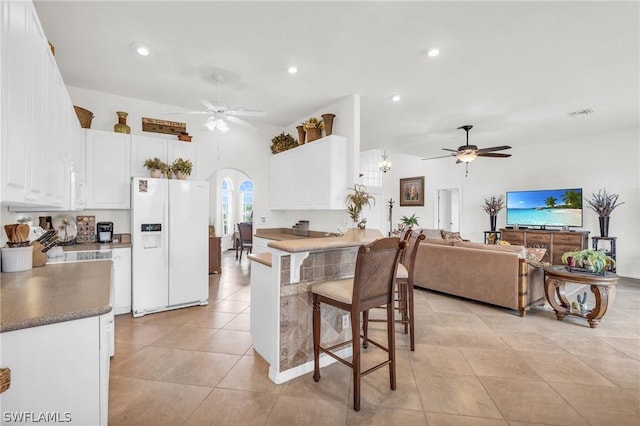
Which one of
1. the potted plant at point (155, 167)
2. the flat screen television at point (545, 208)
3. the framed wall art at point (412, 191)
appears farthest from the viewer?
the framed wall art at point (412, 191)

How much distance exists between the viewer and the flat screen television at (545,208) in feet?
20.5

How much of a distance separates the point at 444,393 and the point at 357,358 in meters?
0.79

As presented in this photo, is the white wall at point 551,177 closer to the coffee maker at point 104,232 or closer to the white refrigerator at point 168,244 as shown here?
the white refrigerator at point 168,244

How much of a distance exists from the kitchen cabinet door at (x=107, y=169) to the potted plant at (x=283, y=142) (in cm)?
222

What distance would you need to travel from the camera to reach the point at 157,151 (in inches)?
161

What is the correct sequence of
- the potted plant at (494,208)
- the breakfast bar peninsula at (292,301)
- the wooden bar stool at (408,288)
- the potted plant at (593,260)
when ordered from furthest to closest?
the potted plant at (494,208) < the potted plant at (593,260) < the wooden bar stool at (408,288) < the breakfast bar peninsula at (292,301)

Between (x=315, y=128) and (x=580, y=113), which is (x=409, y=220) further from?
(x=315, y=128)

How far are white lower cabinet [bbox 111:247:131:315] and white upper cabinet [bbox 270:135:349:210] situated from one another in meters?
2.37

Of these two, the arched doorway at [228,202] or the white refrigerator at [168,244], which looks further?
the arched doorway at [228,202]

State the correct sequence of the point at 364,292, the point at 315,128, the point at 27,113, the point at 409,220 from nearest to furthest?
the point at 27,113 → the point at 364,292 → the point at 315,128 → the point at 409,220

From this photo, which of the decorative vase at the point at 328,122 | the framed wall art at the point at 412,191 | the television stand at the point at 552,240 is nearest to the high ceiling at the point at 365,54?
the decorative vase at the point at 328,122

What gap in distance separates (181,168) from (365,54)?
8.92 ft

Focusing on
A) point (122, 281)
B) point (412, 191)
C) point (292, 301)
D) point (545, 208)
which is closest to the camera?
point (292, 301)

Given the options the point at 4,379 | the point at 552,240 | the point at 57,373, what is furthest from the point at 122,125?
the point at 552,240
